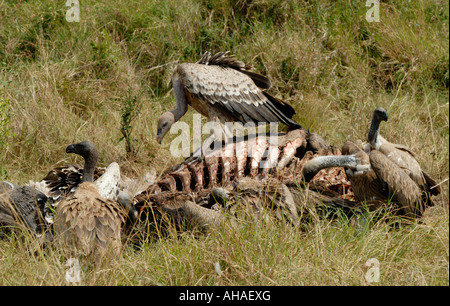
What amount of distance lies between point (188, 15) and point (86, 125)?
7.59 feet

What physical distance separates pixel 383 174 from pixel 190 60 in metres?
4.16

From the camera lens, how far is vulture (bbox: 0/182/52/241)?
4645 mm

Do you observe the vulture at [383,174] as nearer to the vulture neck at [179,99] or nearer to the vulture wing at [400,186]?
the vulture wing at [400,186]

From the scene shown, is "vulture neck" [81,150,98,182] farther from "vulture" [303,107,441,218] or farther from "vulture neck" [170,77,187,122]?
"vulture" [303,107,441,218]

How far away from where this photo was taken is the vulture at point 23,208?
4645mm

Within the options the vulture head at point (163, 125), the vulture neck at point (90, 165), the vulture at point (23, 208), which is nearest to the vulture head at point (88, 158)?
the vulture neck at point (90, 165)

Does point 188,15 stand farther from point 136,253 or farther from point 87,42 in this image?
point 136,253

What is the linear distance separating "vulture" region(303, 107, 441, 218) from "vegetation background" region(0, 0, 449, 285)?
19cm

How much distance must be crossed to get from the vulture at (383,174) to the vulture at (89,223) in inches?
69.0

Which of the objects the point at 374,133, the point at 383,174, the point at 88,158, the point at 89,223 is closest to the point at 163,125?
the point at 88,158

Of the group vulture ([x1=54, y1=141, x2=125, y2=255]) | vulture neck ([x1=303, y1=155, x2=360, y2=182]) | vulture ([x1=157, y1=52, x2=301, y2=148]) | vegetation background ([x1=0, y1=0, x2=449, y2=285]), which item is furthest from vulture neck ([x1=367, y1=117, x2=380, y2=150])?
vulture ([x1=54, y1=141, x2=125, y2=255])

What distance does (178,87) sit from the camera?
274 inches

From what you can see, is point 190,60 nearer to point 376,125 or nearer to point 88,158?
point 88,158

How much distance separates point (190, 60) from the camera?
8.28 metres
